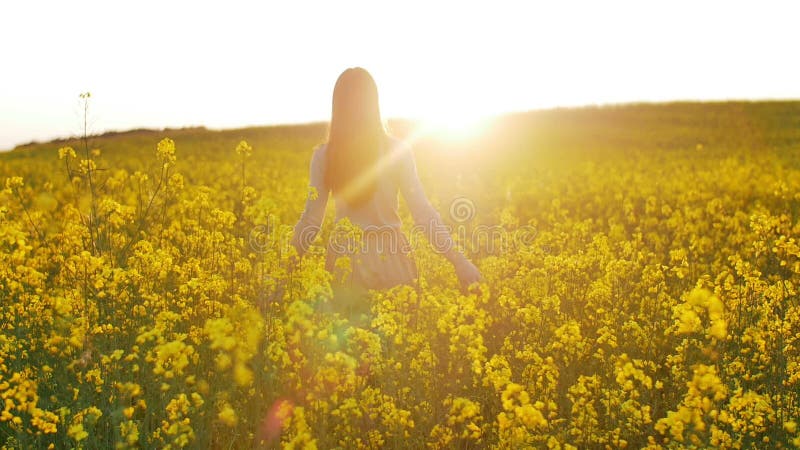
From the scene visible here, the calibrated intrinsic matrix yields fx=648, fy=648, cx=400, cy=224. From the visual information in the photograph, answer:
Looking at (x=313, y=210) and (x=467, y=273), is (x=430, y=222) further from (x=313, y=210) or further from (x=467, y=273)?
(x=313, y=210)

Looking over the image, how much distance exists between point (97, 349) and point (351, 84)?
231cm

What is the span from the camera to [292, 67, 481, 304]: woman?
14.6 feet

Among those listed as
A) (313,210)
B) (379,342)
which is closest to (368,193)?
(313,210)

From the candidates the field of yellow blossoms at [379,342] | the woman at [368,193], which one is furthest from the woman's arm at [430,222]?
the field of yellow blossoms at [379,342]

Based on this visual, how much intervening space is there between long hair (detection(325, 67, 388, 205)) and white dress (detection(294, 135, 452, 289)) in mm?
81

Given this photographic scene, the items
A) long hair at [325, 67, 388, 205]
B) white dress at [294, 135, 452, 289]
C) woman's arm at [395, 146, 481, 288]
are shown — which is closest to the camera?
woman's arm at [395, 146, 481, 288]

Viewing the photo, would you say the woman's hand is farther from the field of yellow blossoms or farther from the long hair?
the long hair

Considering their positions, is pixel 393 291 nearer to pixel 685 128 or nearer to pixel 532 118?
pixel 685 128

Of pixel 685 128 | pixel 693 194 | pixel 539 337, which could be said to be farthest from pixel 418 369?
pixel 685 128

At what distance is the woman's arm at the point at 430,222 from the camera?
4.36 metres

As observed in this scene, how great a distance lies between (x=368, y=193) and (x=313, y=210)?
16.2 inches

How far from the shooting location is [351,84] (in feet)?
14.6

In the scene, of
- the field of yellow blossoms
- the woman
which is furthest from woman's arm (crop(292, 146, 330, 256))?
the field of yellow blossoms

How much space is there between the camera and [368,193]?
4637mm
